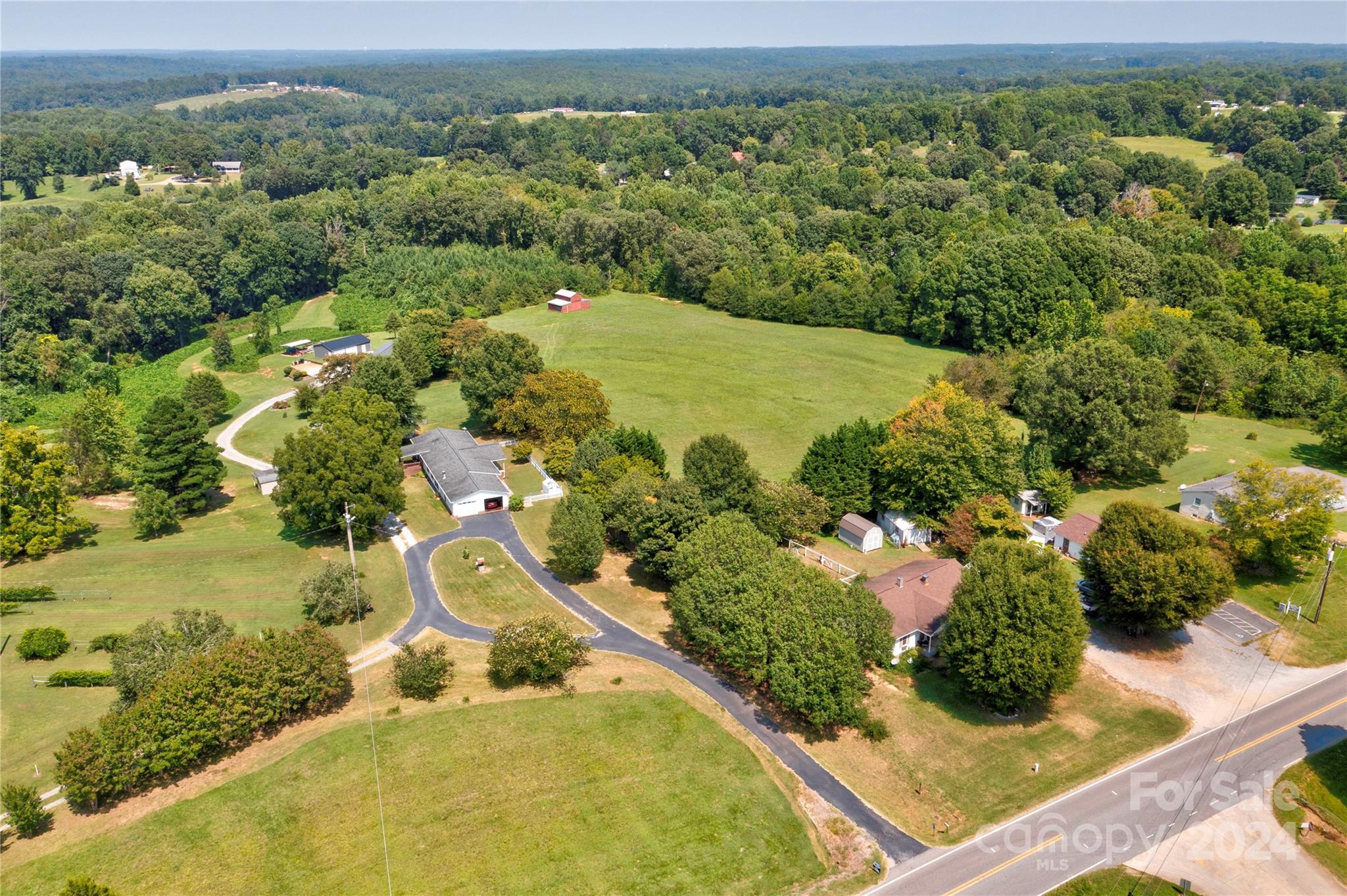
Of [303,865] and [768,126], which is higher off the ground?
[768,126]

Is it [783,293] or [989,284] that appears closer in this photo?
[989,284]

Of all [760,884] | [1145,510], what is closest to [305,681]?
[760,884]

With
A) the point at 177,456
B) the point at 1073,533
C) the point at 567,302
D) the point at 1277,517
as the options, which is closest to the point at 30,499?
the point at 177,456

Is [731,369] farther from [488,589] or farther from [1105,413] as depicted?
[488,589]

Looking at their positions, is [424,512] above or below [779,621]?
below

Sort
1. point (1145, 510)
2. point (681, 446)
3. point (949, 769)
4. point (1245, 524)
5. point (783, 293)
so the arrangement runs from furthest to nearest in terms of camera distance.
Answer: point (783, 293) → point (681, 446) → point (1245, 524) → point (1145, 510) → point (949, 769)

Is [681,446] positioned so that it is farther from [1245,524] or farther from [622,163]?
[622,163]

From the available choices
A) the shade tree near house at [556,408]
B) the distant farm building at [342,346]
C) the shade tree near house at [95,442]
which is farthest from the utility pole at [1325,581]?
the distant farm building at [342,346]

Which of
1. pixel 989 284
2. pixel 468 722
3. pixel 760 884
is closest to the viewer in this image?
pixel 760 884
